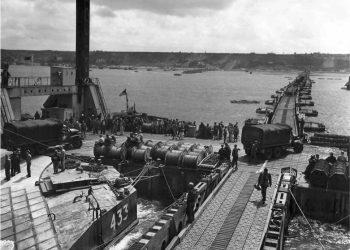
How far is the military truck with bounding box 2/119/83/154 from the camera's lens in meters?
26.0

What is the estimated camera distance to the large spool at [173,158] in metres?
27.4

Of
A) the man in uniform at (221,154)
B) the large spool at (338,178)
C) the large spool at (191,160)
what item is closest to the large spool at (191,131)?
the man in uniform at (221,154)

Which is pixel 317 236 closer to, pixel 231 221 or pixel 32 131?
pixel 231 221

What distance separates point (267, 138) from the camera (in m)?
28.9

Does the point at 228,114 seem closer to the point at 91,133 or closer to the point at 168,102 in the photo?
the point at 168,102

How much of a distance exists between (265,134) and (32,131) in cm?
1541

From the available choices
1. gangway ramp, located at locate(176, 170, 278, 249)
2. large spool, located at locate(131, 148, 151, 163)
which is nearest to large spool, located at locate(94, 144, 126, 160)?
large spool, located at locate(131, 148, 151, 163)

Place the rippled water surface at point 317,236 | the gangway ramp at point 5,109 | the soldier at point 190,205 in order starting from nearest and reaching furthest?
1. the soldier at point 190,205
2. the rippled water surface at point 317,236
3. the gangway ramp at point 5,109

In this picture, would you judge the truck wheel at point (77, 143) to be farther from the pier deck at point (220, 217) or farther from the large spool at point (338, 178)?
the large spool at point (338, 178)

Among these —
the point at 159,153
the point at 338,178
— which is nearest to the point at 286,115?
the point at 159,153

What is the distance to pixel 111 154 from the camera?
28656 mm

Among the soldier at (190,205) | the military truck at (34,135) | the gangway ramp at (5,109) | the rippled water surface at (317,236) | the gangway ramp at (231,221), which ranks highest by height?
the gangway ramp at (5,109)

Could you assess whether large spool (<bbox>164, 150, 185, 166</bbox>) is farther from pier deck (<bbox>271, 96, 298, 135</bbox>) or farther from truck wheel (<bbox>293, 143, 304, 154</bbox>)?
pier deck (<bbox>271, 96, 298, 135</bbox>)

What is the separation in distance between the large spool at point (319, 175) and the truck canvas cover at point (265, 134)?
519 centimetres
